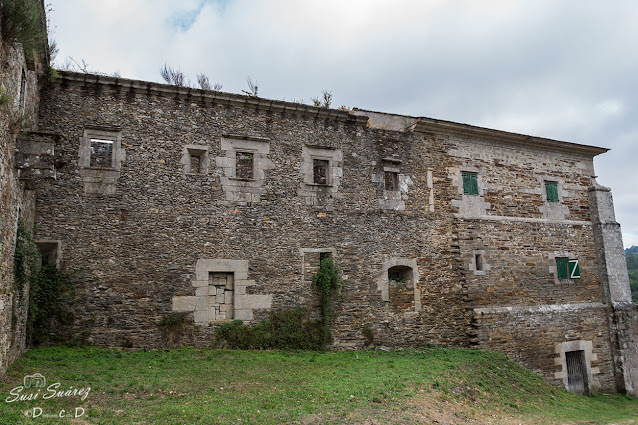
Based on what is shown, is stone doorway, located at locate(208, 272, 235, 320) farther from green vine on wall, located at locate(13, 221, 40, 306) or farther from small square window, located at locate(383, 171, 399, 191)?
small square window, located at locate(383, 171, 399, 191)

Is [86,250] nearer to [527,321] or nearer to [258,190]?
[258,190]

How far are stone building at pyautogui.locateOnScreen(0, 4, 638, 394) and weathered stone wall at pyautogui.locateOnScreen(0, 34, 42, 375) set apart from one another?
0.14 metres

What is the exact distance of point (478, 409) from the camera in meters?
9.06

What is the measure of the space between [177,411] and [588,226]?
15290 mm

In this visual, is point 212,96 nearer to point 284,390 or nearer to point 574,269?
point 284,390

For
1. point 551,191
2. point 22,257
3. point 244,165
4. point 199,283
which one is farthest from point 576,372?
point 22,257

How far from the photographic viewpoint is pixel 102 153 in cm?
1084

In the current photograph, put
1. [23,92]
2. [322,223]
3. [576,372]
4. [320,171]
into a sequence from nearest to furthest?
[23,92] < [322,223] < [320,171] < [576,372]

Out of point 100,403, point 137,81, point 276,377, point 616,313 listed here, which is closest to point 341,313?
point 276,377

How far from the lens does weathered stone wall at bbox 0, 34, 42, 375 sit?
6.95 metres

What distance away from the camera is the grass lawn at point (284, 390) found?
21.4ft

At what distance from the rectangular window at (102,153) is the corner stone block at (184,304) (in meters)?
3.56

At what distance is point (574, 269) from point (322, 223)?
9.21 m

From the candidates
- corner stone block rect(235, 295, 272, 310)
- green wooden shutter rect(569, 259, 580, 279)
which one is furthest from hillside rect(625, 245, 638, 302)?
corner stone block rect(235, 295, 272, 310)
